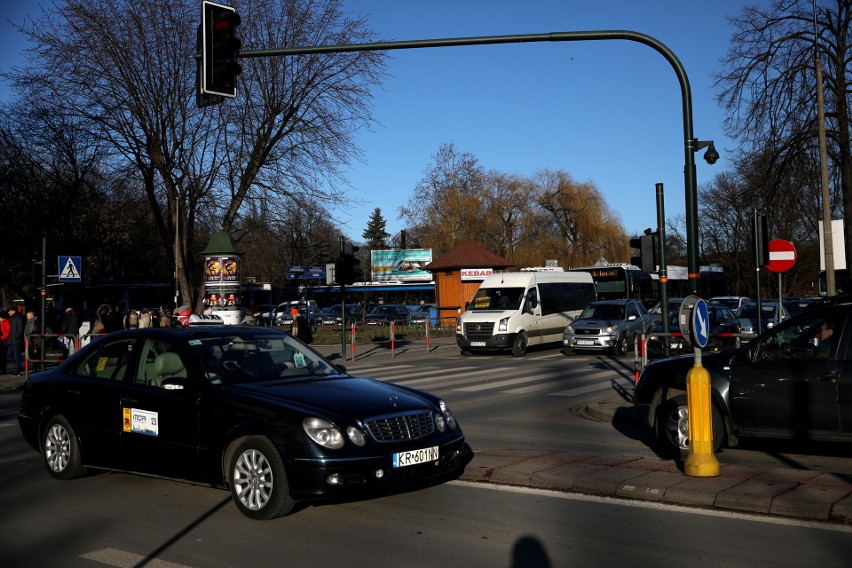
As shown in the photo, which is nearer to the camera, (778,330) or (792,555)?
(792,555)

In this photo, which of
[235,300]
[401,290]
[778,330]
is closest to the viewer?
[778,330]

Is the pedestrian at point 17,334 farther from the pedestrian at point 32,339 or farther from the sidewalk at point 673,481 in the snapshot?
the sidewalk at point 673,481

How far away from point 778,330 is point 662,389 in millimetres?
1496

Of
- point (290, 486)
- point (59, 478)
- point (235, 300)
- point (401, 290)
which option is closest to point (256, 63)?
point (235, 300)

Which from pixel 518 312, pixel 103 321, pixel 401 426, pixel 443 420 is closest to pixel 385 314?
pixel 518 312

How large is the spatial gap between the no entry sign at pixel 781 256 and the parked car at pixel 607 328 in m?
9.04

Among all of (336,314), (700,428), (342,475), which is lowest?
(342,475)

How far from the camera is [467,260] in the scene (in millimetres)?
39938

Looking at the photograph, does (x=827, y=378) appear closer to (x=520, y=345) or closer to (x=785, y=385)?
(x=785, y=385)

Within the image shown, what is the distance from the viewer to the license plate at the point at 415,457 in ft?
22.0

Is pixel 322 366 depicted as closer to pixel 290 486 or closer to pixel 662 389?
pixel 290 486

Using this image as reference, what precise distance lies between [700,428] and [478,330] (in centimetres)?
1910

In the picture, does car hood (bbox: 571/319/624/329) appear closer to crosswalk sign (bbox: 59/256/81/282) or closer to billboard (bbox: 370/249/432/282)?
crosswalk sign (bbox: 59/256/81/282)

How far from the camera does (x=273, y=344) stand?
8125 mm
